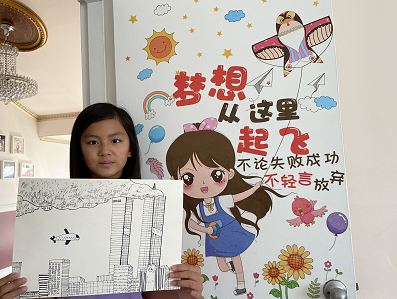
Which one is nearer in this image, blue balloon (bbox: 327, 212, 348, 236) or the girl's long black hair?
blue balloon (bbox: 327, 212, 348, 236)

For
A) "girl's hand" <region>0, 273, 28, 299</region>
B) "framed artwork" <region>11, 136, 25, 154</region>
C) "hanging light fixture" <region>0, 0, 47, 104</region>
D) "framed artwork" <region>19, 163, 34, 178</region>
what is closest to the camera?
"girl's hand" <region>0, 273, 28, 299</region>

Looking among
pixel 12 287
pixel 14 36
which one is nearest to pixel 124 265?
pixel 12 287

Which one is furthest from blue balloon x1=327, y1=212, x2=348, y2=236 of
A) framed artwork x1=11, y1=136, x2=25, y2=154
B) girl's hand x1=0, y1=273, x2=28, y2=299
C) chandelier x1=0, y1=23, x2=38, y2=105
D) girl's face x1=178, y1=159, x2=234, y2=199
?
framed artwork x1=11, y1=136, x2=25, y2=154

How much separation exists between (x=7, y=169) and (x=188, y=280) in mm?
4434

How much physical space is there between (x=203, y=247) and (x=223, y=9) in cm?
84

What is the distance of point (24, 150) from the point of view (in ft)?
15.7

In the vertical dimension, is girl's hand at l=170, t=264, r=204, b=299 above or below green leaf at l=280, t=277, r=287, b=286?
above

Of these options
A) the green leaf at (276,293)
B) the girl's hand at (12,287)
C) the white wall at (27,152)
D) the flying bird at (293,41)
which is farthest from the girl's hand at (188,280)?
the white wall at (27,152)

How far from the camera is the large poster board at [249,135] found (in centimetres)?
88

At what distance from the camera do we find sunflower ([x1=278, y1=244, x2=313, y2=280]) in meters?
0.88

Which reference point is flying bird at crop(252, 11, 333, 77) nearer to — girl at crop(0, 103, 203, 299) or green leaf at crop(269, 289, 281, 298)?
girl at crop(0, 103, 203, 299)

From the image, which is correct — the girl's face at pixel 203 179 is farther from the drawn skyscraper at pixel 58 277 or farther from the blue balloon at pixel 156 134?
the drawn skyscraper at pixel 58 277

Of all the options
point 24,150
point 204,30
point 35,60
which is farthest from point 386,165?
point 24,150

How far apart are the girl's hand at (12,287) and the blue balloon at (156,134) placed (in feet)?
1.84
